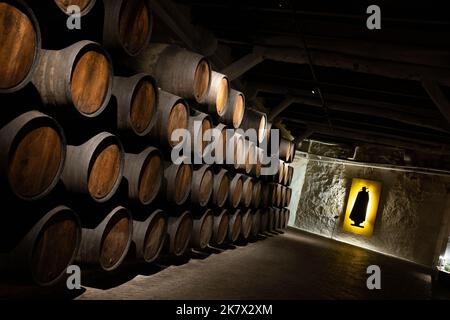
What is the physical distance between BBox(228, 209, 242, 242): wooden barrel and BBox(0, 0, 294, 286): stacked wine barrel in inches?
26.5

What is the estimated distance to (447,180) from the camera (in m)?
10.4

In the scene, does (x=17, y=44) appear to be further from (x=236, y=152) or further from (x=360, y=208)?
(x=360, y=208)

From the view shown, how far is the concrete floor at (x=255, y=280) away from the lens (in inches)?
122

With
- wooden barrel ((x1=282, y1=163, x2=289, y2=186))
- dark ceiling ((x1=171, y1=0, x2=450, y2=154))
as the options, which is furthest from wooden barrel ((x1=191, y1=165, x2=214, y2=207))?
wooden barrel ((x1=282, y1=163, x2=289, y2=186))

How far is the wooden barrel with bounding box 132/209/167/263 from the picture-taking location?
3.37 meters

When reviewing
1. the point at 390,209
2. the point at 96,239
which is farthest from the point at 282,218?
the point at 96,239

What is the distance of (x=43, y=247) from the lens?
2254mm

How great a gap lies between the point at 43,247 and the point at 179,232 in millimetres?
1911

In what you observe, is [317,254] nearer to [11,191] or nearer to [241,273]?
[241,273]

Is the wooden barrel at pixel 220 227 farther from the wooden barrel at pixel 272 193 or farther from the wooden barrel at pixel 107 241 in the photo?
the wooden barrel at pixel 272 193

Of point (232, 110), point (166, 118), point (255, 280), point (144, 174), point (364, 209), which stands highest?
point (232, 110)

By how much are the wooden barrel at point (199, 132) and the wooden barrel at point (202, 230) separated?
30.7 inches

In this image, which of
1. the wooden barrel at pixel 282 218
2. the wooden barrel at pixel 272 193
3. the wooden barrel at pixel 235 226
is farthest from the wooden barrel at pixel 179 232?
the wooden barrel at pixel 282 218
